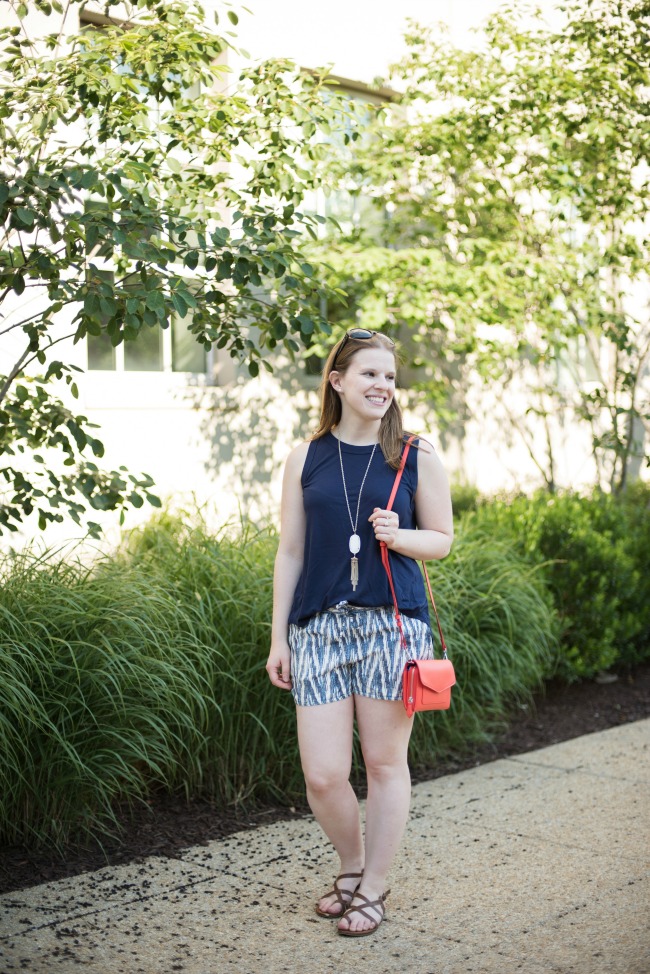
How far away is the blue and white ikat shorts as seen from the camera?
3648 mm

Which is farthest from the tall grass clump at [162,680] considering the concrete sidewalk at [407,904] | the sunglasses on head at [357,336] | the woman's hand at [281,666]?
the sunglasses on head at [357,336]

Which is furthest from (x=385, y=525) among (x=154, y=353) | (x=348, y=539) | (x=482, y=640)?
(x=154, y=353)

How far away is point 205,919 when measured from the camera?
381 centimetres

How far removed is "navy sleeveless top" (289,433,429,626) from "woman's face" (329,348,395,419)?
6.6 inches

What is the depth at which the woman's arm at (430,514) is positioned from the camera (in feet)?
12.1

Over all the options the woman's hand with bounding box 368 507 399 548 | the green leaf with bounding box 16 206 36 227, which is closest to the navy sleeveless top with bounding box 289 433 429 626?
the woman's hand with bounding box 368 507 399 548

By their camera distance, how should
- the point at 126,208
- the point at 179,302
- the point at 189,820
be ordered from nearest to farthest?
the point at 179,302, the point at 126,208, the point at 189,820

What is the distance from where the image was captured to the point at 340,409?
156 inches

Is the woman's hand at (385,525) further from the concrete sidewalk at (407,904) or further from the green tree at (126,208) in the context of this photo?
the concrete sidewalk at (407,904)

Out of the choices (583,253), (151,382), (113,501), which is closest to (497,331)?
(583,253)

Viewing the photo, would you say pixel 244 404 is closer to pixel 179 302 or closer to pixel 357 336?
pixel 179 302

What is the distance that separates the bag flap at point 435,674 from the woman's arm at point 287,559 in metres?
0.51

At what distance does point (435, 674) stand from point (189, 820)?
1.78 m

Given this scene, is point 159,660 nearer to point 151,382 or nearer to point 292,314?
point 292,314
